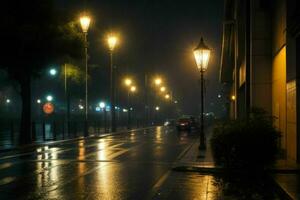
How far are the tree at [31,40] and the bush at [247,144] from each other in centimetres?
1784

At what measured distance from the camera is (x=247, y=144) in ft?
52.3

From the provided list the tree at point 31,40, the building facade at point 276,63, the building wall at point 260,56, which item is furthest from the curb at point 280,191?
the tree at point 31,40

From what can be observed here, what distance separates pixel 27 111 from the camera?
1378 inches

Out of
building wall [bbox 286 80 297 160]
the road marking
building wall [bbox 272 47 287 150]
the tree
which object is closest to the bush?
building wall [bbox 286 80 297 160]

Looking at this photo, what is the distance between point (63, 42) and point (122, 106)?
227 feet

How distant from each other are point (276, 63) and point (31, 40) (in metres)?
15.5

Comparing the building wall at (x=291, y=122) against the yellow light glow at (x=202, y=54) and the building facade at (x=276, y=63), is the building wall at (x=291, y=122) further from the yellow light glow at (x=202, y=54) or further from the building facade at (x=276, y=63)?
the yellow light glow at (x=202, y=54)

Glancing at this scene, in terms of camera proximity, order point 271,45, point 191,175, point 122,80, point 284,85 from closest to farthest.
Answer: point 191,175 < point 284,85 < point 271,45 < point 122,80

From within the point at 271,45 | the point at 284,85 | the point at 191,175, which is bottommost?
the point at 191,175

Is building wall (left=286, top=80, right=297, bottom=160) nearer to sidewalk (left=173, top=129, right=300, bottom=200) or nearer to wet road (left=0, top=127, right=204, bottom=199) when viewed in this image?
sidewalk (left=173, top=129, right=300, bottom=200)

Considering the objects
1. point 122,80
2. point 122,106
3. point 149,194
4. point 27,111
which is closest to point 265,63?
point 149,194

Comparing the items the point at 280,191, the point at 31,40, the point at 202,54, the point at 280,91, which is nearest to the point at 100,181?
the point at 280,191

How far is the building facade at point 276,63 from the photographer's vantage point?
1728 centimetres

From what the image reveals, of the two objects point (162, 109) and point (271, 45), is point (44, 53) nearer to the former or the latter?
point (271, 45)
